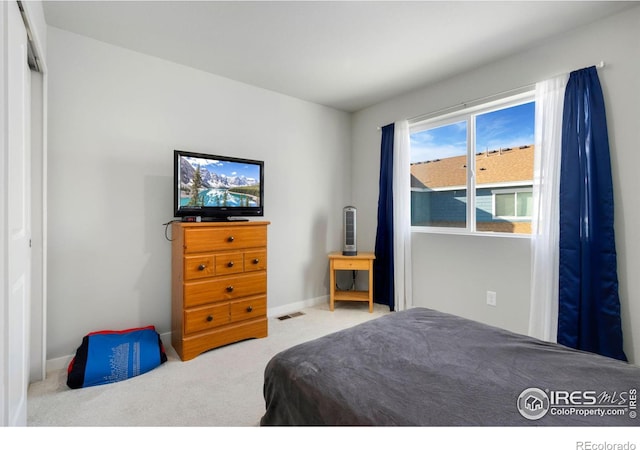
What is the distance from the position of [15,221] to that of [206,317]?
145cm

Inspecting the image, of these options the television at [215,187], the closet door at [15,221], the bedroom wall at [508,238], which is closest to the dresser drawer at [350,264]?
the bedroom wall at [508,238]

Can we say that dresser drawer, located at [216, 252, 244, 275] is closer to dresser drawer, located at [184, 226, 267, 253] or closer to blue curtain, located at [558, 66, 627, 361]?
dresser drawer, located at [184, 226, 267, 253]

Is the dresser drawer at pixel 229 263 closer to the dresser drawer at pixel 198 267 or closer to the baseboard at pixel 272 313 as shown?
the dresser drawer at pixel 198 267

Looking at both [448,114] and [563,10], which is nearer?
[563,10]

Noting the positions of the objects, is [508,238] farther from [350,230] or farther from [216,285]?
[216,285]

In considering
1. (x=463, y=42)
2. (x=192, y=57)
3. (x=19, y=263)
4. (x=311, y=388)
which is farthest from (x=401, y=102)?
(x=19, y=263)

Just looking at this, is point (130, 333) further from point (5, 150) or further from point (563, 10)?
point (563, 10)

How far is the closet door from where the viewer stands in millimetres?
1188

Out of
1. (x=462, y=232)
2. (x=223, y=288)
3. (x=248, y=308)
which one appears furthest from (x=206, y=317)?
(x=462, y=232)

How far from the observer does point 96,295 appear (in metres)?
2.41

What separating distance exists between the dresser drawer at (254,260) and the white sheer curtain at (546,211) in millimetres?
2352

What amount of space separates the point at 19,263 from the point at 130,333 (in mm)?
1206

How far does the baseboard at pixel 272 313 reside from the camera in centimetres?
224

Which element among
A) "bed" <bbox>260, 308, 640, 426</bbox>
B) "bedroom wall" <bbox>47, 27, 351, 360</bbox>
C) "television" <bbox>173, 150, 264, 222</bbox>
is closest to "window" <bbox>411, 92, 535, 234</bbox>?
"bedroom wall" <bbox>47, 27, 351, 360</bbox>
